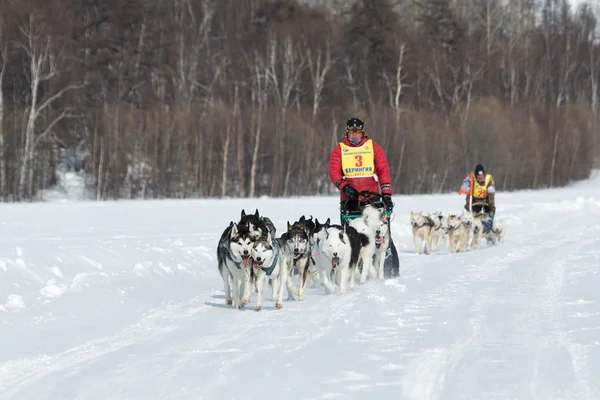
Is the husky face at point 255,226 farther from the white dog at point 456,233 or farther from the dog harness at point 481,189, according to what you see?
the dog harness at point 481,189

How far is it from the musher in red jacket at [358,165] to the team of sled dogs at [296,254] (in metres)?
0.31

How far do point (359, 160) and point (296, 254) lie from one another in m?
1.82

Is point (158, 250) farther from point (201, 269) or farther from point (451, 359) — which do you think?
point (451, 359)

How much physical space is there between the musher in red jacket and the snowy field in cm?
110

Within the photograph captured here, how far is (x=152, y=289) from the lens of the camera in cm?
795

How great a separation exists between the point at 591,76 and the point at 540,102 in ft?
31.1

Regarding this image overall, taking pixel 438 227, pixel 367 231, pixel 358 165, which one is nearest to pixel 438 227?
pixel 438 227

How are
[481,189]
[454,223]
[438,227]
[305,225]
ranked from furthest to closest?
[481,189] → [454,223] → [438,227] → [305,225]

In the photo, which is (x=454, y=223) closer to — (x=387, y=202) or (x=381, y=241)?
(x=381, y=241)

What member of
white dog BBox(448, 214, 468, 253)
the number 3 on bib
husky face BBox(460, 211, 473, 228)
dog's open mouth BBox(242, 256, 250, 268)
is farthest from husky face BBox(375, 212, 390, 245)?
husky face BBox(460, 211, 473, 228)

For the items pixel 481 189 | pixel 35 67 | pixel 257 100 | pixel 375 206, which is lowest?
pixel 375 206

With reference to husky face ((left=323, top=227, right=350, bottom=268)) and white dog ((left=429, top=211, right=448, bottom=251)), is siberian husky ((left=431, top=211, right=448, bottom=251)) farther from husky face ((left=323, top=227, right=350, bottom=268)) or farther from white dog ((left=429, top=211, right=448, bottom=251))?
husky face ((left=323, top=227, right=350, bottom=268))

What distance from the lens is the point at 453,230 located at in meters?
13.5

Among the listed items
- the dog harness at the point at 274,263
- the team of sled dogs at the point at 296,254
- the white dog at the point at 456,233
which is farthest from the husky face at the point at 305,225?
the white dog at the point at 456,233
